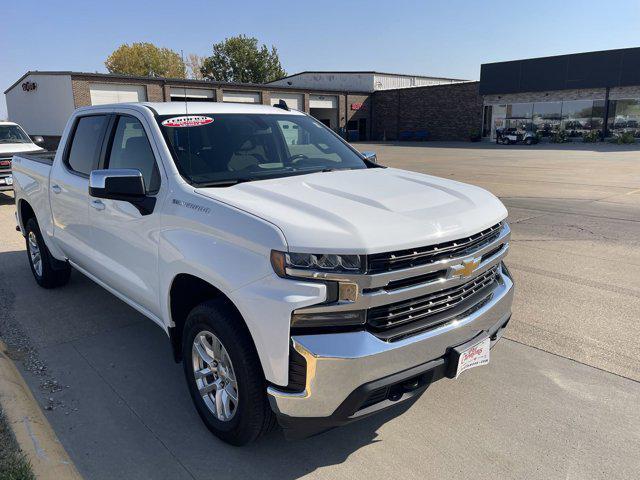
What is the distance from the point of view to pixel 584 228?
8.87 metres

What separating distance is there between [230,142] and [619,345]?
11.6 feet

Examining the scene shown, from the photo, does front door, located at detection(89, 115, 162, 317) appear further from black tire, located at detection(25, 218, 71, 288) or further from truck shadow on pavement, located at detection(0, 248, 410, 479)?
black tire, located at detection(25, 218, 71, 288)

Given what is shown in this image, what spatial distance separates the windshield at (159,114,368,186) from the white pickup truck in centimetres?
2

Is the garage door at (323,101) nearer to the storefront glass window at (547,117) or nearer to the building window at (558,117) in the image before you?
the building window at (558,117)

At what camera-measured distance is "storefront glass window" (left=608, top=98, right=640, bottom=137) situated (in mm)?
37844

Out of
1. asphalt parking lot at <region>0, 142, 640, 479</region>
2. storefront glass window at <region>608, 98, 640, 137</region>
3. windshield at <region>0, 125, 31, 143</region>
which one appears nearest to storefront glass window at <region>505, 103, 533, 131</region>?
storefront glass window at <region>608, 98, 640, 137</region>

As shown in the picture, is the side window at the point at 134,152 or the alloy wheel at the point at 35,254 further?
the alloy wheel at the point at 35,254

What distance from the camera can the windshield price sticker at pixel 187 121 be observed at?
3.64m

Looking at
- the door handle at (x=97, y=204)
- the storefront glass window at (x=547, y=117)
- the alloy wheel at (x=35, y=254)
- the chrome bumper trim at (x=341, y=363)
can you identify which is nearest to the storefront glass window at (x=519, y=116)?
the storefront glass window at (x=547, y=117)

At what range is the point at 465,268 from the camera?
109 inches

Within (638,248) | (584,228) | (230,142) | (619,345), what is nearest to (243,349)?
(230,142)

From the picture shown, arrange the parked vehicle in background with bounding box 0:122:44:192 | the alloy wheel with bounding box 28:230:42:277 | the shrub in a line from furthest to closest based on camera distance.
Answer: the shrub, the parked vehicle in background with bounding box 0:122:44:192, the alloy wheel with bounding box 28:230:42:277

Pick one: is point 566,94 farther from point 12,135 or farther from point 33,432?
point 33,432

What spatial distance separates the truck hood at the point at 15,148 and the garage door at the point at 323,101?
1518 inches
